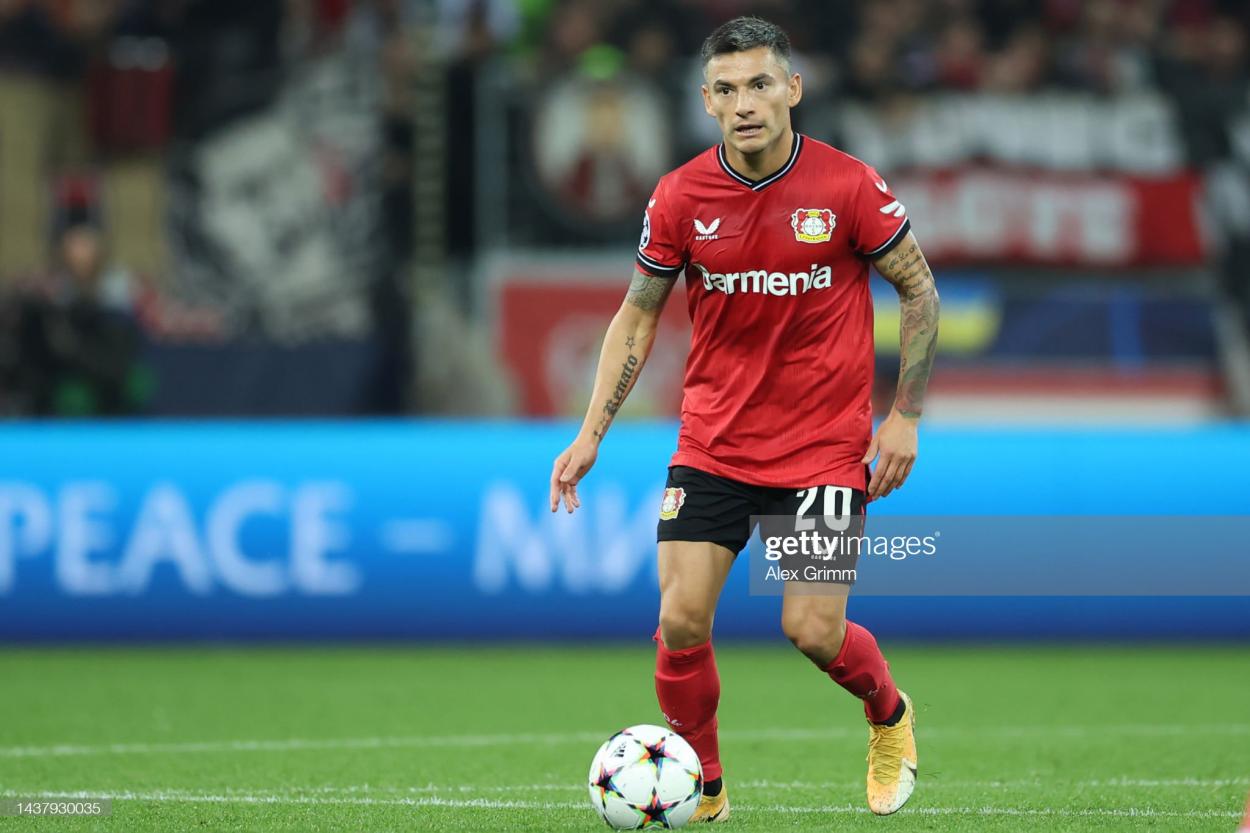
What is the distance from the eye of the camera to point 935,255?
51.2ft

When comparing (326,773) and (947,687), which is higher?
(326,773)

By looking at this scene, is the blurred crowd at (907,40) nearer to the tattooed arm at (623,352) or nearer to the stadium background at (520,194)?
the stadium background at (520,194)

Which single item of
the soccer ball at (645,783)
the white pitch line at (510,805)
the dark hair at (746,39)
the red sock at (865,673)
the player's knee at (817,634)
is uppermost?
the dark hair at (746,39)

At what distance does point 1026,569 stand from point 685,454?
5.38m

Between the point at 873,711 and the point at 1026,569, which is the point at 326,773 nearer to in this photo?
the point at 873,711

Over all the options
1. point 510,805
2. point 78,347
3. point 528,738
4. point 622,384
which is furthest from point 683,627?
point 78,347

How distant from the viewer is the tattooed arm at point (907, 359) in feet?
17.8

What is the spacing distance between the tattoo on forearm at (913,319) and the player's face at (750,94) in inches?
19.3

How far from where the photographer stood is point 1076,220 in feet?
51.5

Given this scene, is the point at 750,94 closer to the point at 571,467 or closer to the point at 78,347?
the point at 571,467

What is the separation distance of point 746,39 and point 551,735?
3306 millimetres

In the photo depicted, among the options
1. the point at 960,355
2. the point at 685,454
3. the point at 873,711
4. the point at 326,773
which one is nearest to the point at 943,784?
the point at 873,711

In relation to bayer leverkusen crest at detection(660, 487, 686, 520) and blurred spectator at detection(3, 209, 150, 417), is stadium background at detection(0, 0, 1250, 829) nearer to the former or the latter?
blurred spectator at detection(3, 209, 150, 417)

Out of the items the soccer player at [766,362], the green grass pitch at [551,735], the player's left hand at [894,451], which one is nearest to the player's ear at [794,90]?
the soccer player at [766,362]
